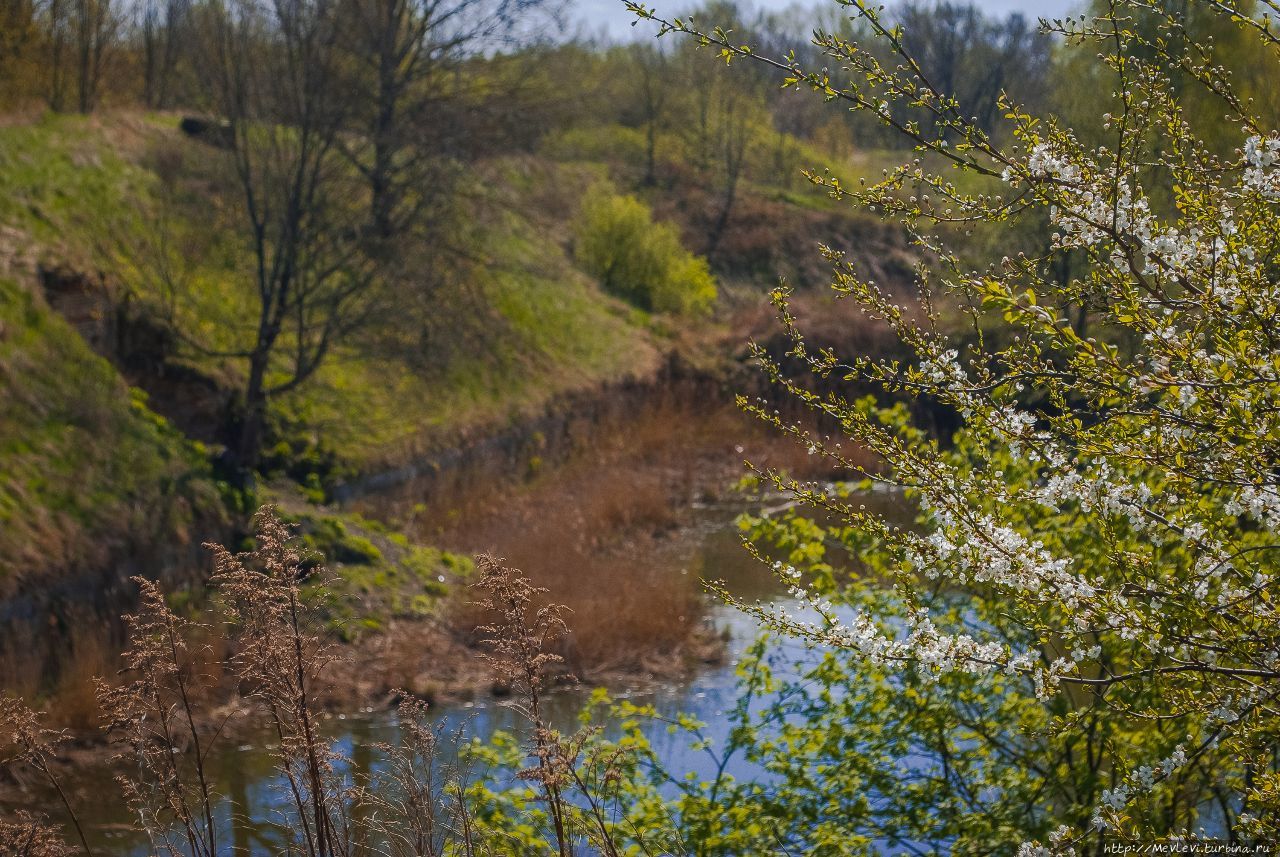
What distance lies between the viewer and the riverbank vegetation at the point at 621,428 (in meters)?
3.34

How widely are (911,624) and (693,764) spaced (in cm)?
658

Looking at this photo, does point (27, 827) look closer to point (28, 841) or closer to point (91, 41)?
point (28, 841)

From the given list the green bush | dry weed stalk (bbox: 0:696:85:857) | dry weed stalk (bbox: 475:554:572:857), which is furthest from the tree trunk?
the green bush

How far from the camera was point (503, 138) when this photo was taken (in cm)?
1953

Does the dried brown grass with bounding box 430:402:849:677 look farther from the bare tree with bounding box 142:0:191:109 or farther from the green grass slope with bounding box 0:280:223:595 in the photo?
the bare tree with bounding box 142:0:191:109

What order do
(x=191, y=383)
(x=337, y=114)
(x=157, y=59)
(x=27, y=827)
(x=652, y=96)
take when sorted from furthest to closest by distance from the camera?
(x=652, y=96)
(x=157, y=59)
(x=191, y=383)
(x=337, y=114)
(x=27, y=827)

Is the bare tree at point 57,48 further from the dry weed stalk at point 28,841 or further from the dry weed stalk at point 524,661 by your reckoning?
the dry weed stalk at point 524,661

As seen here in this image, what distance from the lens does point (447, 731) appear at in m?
10.8

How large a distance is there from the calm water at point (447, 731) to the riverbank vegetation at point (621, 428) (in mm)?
295

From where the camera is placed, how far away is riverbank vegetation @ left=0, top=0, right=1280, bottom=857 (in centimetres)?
334

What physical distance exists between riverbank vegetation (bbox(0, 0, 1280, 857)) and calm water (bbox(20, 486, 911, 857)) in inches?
11.6

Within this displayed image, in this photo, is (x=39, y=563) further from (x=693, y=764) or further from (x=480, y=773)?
(x=693, y=764)

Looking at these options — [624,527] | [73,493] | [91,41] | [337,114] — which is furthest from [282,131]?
[91,41]

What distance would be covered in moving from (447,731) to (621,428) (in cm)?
1145
